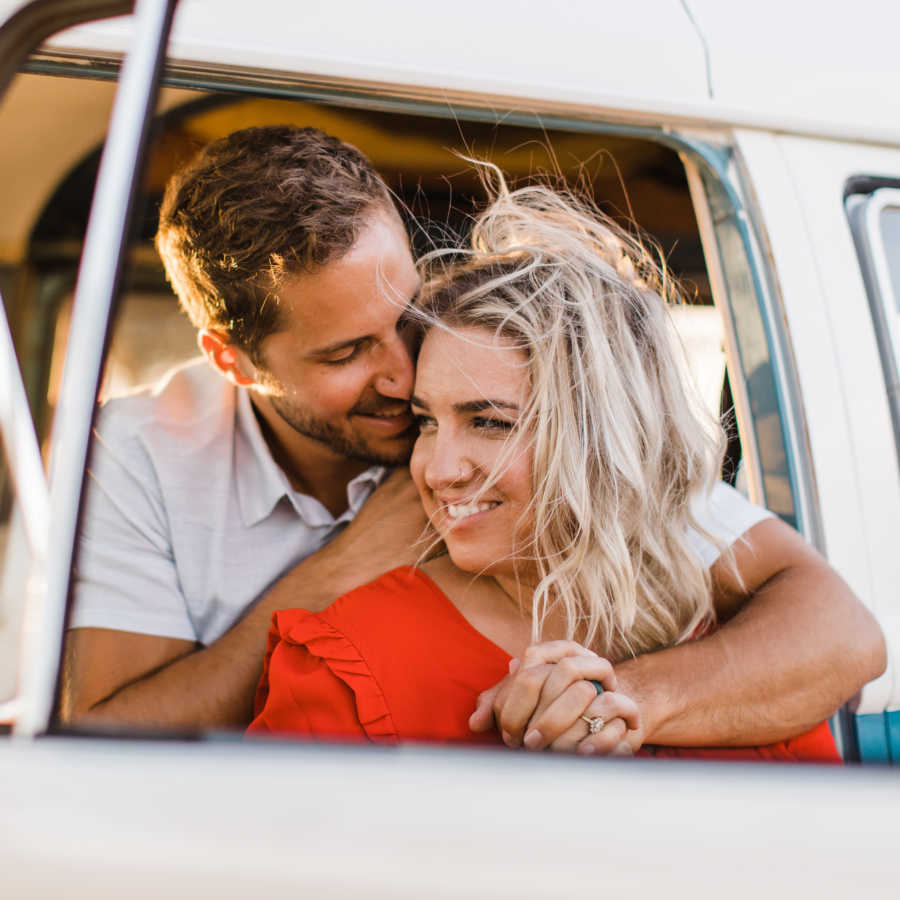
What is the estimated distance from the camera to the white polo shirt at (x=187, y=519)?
1.55 metres

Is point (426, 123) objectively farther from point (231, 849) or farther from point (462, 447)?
point (231, 849)

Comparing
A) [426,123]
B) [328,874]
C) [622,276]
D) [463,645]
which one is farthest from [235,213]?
[328,874]

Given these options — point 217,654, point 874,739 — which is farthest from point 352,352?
point 874,739

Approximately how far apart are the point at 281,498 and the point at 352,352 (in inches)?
13.4

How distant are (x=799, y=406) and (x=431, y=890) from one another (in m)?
1.08

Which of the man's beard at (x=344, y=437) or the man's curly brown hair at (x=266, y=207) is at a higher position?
the man's curly brown hair at (x=266, y=207)

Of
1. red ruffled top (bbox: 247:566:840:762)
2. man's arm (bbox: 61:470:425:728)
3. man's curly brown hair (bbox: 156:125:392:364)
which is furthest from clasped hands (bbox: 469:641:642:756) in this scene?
man's curly brown hair (bbox: 156:125:392:364)

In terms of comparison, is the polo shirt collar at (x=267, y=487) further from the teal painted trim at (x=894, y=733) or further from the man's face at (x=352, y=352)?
the teal painted trim at (x=894, y=733)

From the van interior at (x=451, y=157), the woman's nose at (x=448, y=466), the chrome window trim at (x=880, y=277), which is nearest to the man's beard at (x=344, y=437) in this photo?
the woman's nose at (x=448, y=466)

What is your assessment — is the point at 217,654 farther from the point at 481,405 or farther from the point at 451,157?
the point at 451,157

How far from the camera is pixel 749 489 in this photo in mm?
1646

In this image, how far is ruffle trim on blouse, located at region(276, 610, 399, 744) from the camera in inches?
49.6

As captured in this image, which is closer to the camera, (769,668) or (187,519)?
(769,668)

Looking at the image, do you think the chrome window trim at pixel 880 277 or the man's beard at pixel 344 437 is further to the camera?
the man's beard at pixel 344 437
